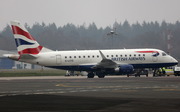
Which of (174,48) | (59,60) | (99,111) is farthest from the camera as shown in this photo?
(174,48)

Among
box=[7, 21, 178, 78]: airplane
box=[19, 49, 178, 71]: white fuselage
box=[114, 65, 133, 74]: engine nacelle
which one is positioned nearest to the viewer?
box=[114, 65, 133, 74]: engine nacelle

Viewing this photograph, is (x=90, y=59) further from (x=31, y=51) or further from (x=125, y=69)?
(x=31, y=51)

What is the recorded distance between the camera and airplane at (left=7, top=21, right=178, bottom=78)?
147 ft

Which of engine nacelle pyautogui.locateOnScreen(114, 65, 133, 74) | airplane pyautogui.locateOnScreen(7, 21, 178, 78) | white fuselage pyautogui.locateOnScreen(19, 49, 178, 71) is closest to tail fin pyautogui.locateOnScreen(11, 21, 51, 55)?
airplane pyautogui.locateOnScreen(7, 21, 178, 78)

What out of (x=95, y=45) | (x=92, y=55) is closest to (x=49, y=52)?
(x=92, y=55)

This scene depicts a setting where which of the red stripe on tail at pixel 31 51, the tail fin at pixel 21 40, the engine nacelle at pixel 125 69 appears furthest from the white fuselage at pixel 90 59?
the engine nacelle at pixel 125 69

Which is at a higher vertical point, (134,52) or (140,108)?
(134,52)

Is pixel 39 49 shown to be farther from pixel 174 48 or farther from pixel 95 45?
pixel 95 45

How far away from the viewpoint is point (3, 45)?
150 metres

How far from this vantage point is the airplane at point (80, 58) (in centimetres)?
4469

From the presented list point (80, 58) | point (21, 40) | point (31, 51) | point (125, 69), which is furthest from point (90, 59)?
point (21, 40)

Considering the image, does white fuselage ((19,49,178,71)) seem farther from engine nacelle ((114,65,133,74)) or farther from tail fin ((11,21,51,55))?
engine nacelle ((114,65,133,74))

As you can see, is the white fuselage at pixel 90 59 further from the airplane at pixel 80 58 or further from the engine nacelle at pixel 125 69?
the engine nacelle at pixel 125 69

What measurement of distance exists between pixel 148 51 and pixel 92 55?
28.5 ft
